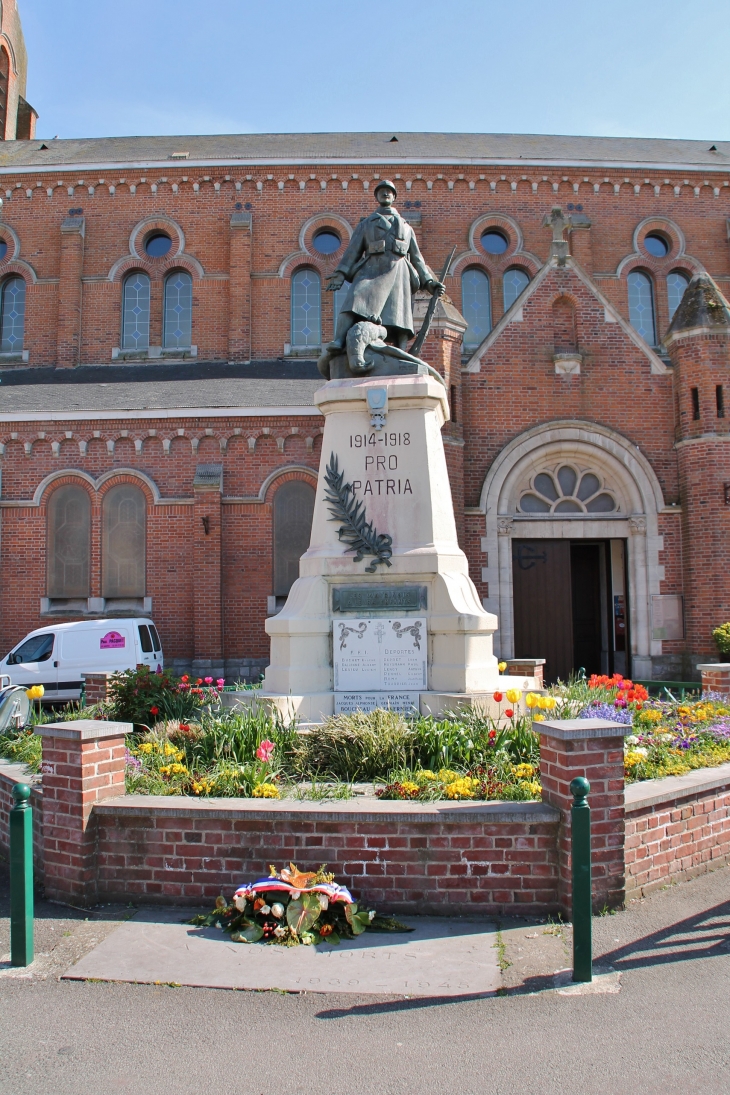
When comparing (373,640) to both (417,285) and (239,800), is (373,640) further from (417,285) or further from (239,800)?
(417,285)

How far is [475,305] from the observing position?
2270 centimetres

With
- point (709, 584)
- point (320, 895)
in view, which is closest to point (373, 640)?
point (320, 895)

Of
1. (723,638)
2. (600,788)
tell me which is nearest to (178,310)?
(723,638)

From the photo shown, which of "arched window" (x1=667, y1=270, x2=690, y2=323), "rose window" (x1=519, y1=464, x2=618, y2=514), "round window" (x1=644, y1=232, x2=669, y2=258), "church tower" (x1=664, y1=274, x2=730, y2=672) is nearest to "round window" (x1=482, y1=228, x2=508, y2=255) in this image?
"round window" (x1=644, y1=232, x2=669, y2=258)

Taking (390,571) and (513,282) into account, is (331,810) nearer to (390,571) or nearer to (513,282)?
(390,571)

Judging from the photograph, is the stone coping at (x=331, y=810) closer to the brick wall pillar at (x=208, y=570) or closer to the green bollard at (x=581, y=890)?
the green bollard at (x=581, y=890)

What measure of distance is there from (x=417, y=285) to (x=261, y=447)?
385 inches

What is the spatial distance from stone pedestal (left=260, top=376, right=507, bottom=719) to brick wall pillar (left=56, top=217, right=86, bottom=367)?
53.8ft

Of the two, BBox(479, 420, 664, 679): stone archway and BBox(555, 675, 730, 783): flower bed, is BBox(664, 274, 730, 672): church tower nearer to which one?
BBox(479, 420, 664, 679): stone archway

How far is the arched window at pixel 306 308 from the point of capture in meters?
22.8

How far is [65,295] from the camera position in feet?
74.3

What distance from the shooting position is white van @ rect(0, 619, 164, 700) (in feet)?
51.8

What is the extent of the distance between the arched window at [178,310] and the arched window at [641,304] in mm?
11859

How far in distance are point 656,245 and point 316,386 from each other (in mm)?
10858
